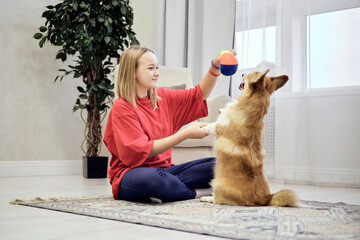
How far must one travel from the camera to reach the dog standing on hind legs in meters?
1.67

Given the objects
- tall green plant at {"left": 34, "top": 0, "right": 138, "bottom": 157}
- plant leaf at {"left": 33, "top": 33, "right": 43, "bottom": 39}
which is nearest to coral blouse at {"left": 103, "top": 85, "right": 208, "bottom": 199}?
tall green plant at {"left": 34, "top": 0, "right": 138, "bottom": 157}

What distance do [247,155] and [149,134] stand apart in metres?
0.50

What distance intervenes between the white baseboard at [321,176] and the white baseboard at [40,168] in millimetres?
2001

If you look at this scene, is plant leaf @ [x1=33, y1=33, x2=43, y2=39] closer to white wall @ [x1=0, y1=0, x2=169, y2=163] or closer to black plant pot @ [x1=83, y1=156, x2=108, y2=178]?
white wall @ [x1=0, y1=0, x2=169, y2=163]

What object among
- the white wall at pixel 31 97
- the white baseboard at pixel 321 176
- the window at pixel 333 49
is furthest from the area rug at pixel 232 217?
the white wall at pixel 31 97

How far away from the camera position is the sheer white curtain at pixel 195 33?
3.89 metres

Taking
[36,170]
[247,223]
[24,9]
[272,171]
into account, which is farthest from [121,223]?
[24,9]

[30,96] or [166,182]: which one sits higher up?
[30,96]

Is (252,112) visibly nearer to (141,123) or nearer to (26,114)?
(141,123)

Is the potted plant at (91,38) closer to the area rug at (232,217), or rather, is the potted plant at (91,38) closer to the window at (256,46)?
the window at (256,46)

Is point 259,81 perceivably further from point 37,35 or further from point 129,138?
point 37,35

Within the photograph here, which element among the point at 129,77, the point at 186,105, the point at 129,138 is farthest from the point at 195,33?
the point at 129,138

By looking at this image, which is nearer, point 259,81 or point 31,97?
point 259,81

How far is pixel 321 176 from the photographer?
3.19 m
